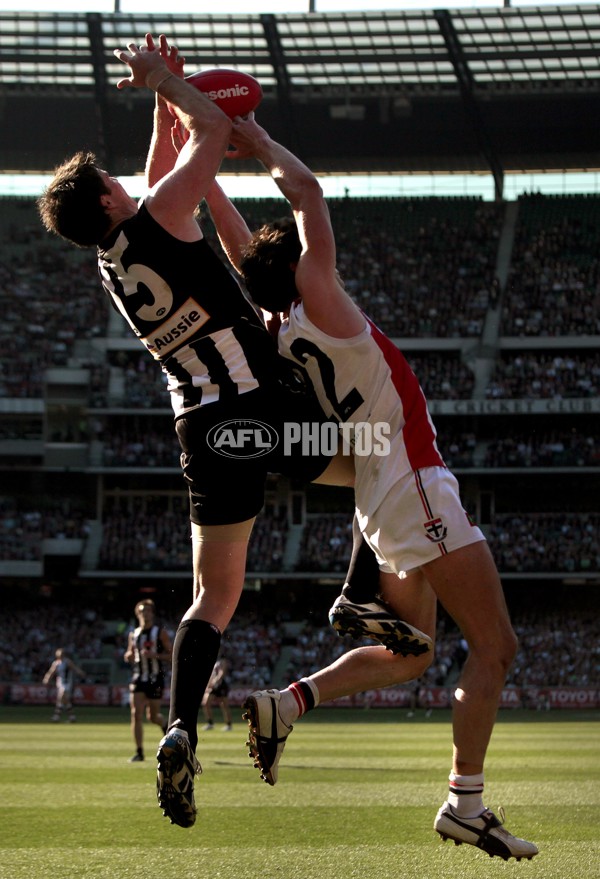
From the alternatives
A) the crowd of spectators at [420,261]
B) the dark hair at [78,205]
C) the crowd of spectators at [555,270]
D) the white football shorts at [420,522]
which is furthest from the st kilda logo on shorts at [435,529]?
the crowd of spectators at [555,270]

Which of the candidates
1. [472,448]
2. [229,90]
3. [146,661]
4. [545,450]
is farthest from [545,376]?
[229,90]

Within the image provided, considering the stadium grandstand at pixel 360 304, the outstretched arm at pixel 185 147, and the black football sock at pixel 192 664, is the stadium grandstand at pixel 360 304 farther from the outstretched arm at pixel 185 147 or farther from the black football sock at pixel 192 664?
the outstretched arm at pixel 185 147

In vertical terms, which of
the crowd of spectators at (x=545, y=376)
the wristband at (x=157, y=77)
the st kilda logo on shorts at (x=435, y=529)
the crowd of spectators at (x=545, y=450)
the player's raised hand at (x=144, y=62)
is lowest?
the st kilda logo on shorts at (x=435, y=529)

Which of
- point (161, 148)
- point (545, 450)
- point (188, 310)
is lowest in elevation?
point (188, 310)

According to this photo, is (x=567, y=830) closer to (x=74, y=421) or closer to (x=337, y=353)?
(x=337, y=353)

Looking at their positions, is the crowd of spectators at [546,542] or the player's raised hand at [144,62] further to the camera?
the crowd of spectators at [546,542]

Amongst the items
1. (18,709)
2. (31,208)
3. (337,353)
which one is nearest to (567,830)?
(337,353)

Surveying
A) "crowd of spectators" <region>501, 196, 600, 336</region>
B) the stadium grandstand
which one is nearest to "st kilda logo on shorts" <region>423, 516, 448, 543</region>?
the stadium grandstand

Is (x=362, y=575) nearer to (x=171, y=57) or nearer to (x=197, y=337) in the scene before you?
(x=197, y=337)

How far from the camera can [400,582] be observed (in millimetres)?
5422

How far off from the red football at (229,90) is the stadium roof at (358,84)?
3508 centimetres

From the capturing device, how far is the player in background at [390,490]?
5.02 m

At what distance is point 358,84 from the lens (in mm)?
42469

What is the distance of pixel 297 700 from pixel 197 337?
1.68m
